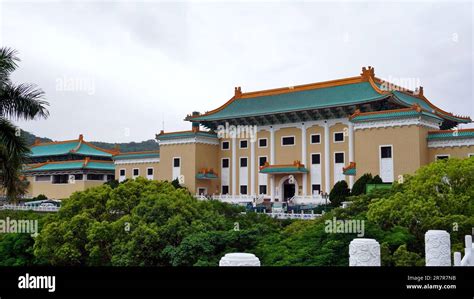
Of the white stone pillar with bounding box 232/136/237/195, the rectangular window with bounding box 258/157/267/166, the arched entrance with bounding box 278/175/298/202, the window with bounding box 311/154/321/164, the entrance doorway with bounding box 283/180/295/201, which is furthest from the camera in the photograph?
the white stone pillar with bounding box 232/136/237/195

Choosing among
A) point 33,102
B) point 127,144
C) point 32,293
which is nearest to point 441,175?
point 33,102

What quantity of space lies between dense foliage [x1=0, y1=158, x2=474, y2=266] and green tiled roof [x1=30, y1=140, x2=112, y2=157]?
32742mm

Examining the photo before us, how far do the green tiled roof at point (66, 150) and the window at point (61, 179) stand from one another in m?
2.79

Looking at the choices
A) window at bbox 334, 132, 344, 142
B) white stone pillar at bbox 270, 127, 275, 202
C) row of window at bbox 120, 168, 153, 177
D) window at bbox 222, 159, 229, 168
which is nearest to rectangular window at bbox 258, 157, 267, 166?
white stone pillar at bbox 270, 127, 275, 202

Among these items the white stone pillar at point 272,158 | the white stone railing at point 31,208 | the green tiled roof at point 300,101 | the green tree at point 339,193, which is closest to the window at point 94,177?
the white stone railing at point 31,208

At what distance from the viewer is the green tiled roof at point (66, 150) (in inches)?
1964

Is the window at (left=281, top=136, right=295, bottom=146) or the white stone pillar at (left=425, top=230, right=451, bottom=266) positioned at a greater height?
the window at (left=281, top=136, right=295, bottom=146)

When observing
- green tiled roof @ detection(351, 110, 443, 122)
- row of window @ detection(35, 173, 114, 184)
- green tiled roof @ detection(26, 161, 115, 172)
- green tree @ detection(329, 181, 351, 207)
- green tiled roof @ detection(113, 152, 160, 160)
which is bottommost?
green tree @ detection(329, 181, 351, 207)

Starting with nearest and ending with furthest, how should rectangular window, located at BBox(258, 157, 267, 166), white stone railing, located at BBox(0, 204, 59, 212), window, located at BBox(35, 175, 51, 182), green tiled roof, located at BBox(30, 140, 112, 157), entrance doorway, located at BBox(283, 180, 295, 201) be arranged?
1. white stone railing, located at BBox(0, 204, 59, 212)
2. entrance doorway, located at BBox(283, 180, 295, 201)
3. rectangular window, located at BBox(258, 157, 267, 166)
4. window, located at BBox(35, 175, 51, 182)
5. green tiled roof, located at BBox(30, 140, 112, 157)

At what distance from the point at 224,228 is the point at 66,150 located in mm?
38546

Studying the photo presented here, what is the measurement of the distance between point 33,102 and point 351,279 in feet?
33.1

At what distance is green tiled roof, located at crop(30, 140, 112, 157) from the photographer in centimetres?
4988

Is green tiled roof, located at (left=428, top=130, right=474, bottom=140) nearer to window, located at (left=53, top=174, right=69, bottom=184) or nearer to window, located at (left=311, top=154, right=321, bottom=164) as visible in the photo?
window, located at (left=311, top=154, right=321, bottom=164)

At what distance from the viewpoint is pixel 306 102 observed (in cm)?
3481
